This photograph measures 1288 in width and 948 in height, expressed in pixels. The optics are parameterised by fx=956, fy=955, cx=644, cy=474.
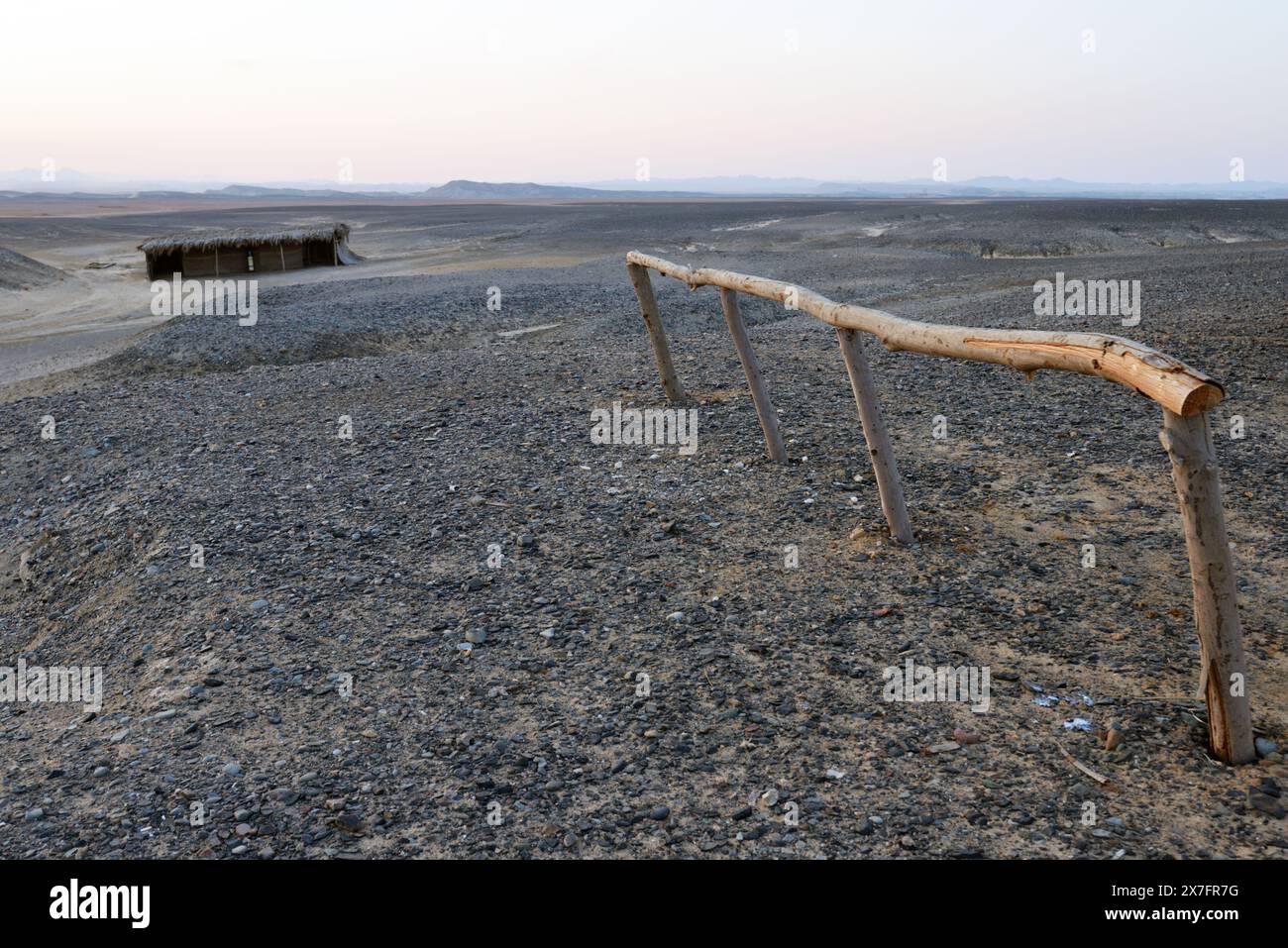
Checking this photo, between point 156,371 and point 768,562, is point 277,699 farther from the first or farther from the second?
point 156,371

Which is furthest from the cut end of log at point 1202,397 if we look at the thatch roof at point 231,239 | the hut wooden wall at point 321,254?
the hut wooden wall at point 321,254

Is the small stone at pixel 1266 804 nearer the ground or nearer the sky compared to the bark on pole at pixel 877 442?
nearer the ground

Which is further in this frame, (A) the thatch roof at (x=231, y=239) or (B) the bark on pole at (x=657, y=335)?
(A) the thatch roof at (x=231, y=239)

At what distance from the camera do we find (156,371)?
16.3m

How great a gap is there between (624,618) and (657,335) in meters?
4.71

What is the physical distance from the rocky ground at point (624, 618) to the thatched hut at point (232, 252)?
2471 centimetres

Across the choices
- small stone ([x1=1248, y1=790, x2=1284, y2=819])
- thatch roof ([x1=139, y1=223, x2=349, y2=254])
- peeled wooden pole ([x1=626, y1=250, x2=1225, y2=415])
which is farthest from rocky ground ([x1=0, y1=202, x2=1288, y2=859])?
thatch roof ([x1=139, y1=223, x2=349, y2=254])

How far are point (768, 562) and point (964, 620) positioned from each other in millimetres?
1328

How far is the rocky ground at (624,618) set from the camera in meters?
3.79

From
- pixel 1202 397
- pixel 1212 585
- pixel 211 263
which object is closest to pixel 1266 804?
pixel 1212 585

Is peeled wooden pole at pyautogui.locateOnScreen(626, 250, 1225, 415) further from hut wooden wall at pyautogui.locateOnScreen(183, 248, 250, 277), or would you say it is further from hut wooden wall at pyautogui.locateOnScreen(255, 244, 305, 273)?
hut wooden wall at pyautogui.locateOnScreen(255, 244, 305, 273)

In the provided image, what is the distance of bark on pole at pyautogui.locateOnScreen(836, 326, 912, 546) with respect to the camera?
613 cm

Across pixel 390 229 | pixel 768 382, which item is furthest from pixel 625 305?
pixel 390 229

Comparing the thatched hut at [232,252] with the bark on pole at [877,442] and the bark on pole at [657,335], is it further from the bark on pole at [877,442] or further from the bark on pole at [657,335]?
the bark on pole at [877,442]
